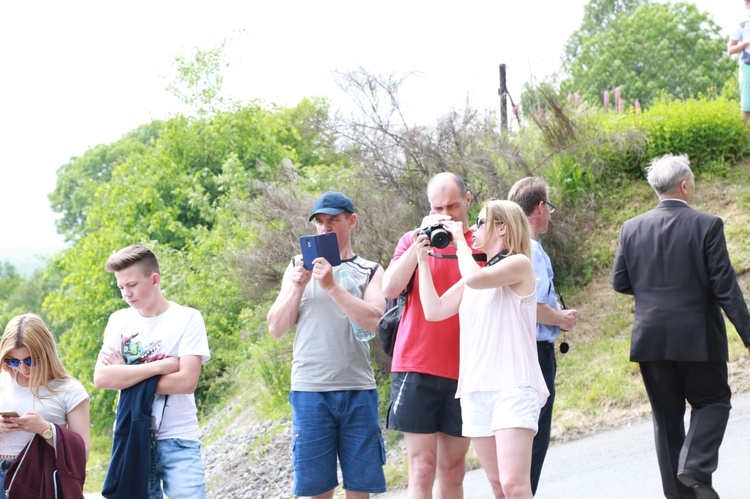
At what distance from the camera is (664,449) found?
5.72m

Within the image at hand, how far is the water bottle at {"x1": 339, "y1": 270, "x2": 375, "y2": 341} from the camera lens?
522 cm

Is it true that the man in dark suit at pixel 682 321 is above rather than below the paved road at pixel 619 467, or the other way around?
above

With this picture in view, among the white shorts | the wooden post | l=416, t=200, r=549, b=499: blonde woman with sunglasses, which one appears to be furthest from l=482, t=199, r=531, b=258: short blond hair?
the wooden post

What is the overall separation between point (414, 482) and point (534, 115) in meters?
8.83

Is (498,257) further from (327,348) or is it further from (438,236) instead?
(327,348)

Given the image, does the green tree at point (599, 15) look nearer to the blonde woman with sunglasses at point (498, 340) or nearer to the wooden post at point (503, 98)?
the wooden post at point (503, 98)

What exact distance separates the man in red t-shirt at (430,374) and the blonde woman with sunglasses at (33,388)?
171cm

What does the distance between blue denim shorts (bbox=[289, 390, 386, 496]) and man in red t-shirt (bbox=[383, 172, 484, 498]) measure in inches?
7.2

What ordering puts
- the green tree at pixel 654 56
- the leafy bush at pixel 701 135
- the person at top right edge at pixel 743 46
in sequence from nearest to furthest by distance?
1. the person at top right edge at pixel 743 46
2. the leafy bush at pixel 701 135
3. the green tree at pixel 654 56

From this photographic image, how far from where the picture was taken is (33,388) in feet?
15.5

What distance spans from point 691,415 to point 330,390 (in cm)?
220

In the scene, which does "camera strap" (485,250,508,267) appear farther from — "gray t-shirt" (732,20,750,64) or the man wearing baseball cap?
"gray t-shirt" (732,20,750,64)

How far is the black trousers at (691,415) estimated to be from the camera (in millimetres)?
5457

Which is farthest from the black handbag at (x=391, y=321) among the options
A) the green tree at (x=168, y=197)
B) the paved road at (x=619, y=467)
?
the green tree at (x=168, y=197)
